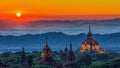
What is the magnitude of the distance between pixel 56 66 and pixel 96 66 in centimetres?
1283

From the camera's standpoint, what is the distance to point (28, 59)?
149375 millimetres

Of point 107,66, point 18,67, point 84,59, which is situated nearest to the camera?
point 107,66

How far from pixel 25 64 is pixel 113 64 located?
90.9 feet

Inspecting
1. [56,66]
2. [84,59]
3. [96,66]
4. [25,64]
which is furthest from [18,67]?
[84,59]

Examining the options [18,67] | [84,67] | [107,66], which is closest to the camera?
[107,66]

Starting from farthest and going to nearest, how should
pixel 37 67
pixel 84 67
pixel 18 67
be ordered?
pixel 84 67
pixel 18 67
pixel 37 67

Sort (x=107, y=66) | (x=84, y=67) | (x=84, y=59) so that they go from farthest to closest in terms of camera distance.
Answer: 1. (x=84, y=59)
2. (x=84, y=67)
3. (x=107, y=66)

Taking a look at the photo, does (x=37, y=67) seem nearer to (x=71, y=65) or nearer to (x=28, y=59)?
(x=71, y=65)

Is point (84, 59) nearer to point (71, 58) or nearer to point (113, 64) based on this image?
point (71, 58)

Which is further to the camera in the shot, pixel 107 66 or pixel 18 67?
pixel 18 67

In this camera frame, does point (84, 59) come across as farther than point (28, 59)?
Yes

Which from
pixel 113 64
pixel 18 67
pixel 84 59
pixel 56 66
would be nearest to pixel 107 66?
pixel 113 64

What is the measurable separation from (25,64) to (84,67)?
53.5ft

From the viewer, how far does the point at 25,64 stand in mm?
140250
